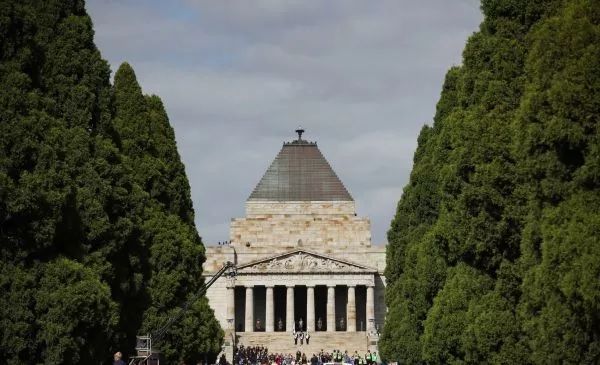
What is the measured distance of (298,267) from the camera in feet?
315

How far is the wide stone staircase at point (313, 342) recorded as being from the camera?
286ft

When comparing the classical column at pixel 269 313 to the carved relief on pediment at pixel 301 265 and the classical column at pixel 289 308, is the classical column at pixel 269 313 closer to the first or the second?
the classical column at pixel 289 308

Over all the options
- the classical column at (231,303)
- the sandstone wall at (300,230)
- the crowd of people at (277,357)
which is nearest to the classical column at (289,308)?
the classical column at (231,303)

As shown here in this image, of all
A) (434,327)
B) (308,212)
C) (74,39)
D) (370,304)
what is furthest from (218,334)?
(308,212)

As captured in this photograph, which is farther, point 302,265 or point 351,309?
point 302,265

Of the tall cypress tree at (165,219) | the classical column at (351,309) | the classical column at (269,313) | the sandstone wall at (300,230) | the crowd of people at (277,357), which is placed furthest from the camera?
the sandstone wall at (300,230)

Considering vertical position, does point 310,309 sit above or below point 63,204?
below

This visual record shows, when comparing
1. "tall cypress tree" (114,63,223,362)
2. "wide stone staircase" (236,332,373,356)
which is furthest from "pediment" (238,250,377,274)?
"tall cypress tree" (114,63,223,362)

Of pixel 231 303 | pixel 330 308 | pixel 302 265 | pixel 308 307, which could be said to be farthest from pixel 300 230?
pixel 231 303

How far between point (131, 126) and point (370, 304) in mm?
55972

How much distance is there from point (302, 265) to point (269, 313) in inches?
171

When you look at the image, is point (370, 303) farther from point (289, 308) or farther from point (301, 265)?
point (289, 308)

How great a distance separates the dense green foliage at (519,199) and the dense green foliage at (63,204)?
26.0 ft

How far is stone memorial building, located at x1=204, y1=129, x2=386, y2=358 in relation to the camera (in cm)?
9531
